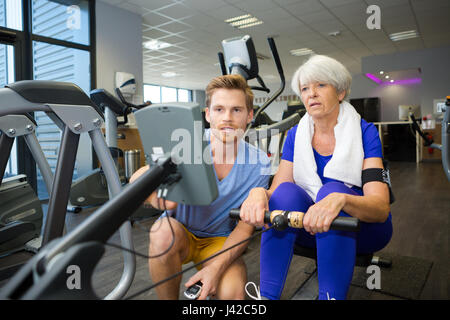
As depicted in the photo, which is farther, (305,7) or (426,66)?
(426,66)

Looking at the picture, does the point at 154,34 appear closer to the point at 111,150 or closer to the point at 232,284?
the point at 111,150

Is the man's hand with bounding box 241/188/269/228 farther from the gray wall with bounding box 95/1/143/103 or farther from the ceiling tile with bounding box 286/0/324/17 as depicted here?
the ceiling tile with bounding box 286/0/324/17

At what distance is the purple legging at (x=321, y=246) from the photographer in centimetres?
89

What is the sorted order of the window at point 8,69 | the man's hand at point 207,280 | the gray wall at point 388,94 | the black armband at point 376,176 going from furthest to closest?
the gray wall at point 388,94 < the window at point 8,69 < the black armband at point 376,176 < the man's hand at point 207,280

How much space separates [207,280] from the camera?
771 mm

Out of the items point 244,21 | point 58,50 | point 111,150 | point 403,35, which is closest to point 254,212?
point 111,150

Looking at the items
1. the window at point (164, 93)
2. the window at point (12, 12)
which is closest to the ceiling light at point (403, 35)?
the window at point (12, 12)

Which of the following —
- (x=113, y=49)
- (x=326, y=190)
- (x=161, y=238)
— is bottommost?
(x=161, y=238)

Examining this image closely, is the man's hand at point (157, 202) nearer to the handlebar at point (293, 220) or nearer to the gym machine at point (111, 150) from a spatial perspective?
the handlebar at point (293, 220)

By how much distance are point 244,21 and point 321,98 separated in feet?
17.1

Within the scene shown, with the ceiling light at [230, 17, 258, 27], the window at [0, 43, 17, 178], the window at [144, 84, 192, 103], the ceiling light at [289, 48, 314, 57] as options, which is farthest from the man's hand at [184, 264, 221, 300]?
the window at [144, 84, 192, 103]

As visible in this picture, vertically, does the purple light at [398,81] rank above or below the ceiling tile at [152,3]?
above
